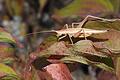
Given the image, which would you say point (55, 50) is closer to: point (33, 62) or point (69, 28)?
point (33, 62)

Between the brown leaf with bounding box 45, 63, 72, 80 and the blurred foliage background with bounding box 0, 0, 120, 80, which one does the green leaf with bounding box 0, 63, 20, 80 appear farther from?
the blurred foliage background with bounding box 0, 0, 120, 80

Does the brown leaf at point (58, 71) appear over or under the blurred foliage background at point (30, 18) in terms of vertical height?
under

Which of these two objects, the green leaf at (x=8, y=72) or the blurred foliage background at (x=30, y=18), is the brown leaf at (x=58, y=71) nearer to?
the green leaf at (x=8, y=72)

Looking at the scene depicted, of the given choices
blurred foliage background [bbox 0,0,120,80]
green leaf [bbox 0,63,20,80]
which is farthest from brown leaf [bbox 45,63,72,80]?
blurred foliage background [bbox 0,0,120,80]

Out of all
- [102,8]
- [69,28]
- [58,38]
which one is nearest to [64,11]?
[102,8]

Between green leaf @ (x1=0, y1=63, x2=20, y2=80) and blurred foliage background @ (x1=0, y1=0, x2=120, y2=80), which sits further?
blurred foliage background @ (x1=0, y1=0, x2=120, y2=80)

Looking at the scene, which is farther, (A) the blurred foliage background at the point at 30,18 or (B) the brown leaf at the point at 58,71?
(A) the blurred foliage background at the point at 30,18

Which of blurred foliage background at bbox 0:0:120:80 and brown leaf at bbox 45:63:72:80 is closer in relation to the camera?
brown leaf at bbox 45:63:72:80

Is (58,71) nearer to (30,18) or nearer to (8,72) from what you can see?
(8,72)

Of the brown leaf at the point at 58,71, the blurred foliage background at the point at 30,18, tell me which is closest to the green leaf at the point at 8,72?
the brown leaf at the point at 58,71

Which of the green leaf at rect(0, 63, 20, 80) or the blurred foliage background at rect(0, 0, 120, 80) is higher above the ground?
the blurred foliage background at rect(0, 0, 120, 80)

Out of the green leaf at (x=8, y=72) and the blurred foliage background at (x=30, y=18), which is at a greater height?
the blurred foliage background at (x=30, y=18)
